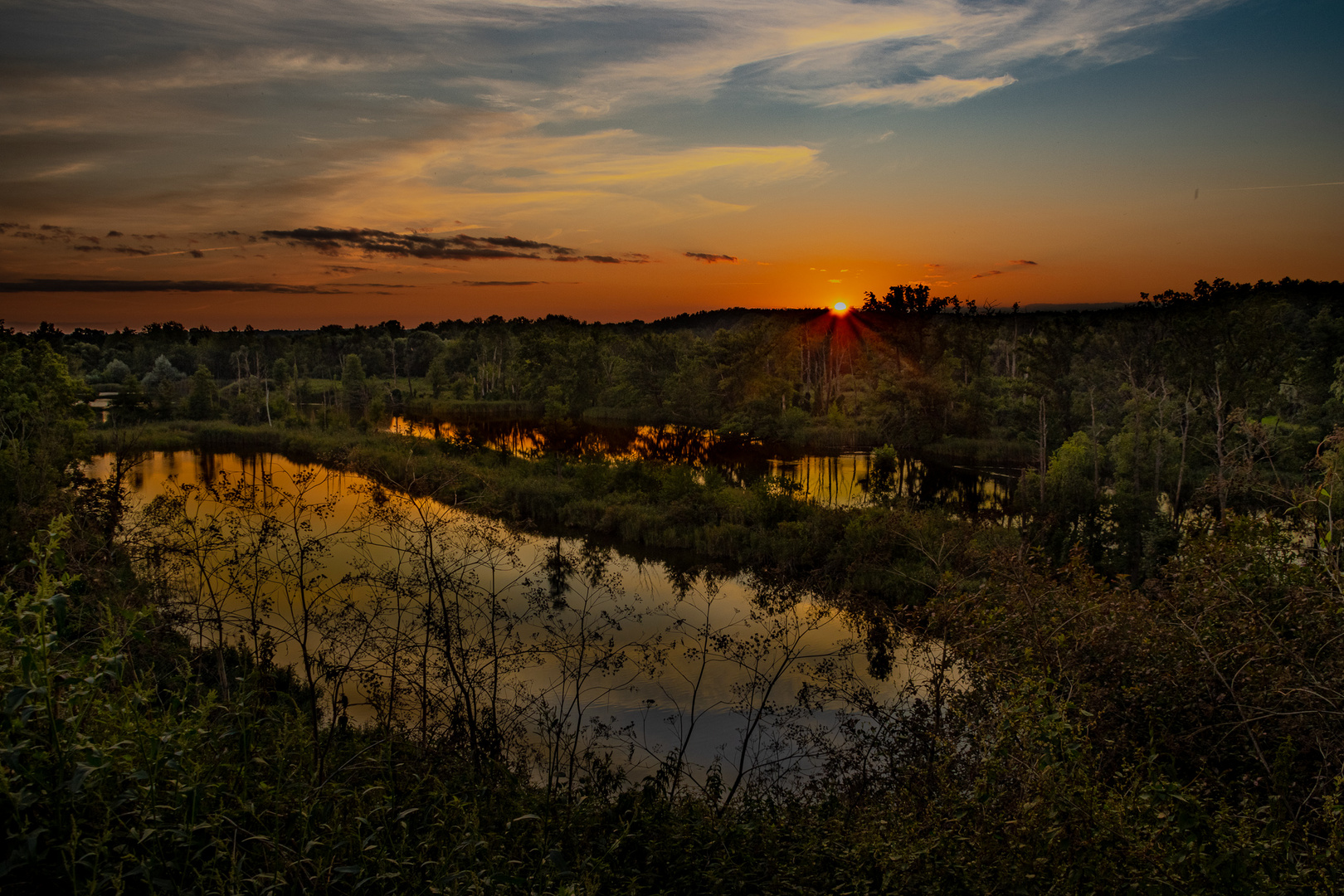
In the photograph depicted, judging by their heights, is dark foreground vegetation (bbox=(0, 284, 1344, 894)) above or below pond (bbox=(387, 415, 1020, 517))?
above

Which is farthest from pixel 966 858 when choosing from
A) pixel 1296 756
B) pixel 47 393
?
pixel 47 393

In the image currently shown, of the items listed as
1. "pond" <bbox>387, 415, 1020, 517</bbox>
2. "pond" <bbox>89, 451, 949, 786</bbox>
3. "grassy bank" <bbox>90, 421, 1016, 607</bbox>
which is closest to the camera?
"pond" <bbox>89, 451, 949, 786</bbox>

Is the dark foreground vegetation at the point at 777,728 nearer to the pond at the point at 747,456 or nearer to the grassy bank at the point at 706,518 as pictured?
the grassy bank at the point at 706,518

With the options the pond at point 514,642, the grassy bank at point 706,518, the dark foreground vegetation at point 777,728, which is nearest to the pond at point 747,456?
the grassy bank at point 706,518

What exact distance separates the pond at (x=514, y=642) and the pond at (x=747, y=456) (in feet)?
49.6

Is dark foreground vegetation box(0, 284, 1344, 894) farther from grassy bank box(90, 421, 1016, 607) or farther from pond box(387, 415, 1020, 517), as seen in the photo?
pond box(387, 415, 1020, 517)

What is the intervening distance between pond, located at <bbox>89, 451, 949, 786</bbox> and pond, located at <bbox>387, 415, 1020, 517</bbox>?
1510 cm

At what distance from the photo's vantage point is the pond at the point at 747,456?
40.2m

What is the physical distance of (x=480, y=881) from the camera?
4281 mm

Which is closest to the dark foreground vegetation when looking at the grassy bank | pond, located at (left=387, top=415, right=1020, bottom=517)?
the grassy bank

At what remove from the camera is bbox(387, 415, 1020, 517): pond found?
40.2m

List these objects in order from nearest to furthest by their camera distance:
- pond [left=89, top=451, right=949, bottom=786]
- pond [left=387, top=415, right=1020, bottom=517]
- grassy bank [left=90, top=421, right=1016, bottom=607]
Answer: pond [left=89, top=451, right=949, bottom=786] < grassy bank [left=90, top=421, right=1016, bottom=607] < pond [left=387, top=415, right=1020, bottom=517]

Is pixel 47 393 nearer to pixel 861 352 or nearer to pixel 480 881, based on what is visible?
pixel 480 881

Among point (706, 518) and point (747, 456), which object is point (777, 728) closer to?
point (706, 518)
